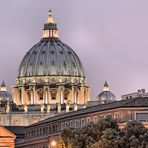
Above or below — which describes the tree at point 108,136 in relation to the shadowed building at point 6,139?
below

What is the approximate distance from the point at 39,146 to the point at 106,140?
76.6m

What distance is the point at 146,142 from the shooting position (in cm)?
12056

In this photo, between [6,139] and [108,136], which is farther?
[6,139]

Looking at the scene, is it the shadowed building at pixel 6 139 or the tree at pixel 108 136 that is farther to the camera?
the shadowed building at pixel 6 139

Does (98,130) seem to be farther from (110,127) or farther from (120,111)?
(120,111)

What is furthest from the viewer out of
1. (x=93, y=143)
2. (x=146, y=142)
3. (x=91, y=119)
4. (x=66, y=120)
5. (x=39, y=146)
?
(x=39, y=146)

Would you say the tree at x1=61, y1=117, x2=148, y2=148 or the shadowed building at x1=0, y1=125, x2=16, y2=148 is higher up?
the shadowed building at x1=0, y1=125, x2=16, y2=148

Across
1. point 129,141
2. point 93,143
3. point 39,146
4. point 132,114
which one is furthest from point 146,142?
point 39,146

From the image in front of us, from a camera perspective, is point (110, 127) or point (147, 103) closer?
point (110, 127)

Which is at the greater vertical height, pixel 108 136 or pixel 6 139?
pixel 6 139

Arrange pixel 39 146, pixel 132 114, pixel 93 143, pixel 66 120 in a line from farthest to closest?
1. pixel 39 146
2. pixel 66 120
3. pixel 132 114
4. pixel 93 143

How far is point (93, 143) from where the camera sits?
13125 cm

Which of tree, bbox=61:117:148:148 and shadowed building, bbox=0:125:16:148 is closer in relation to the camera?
tree, bbox=61:117:148:148

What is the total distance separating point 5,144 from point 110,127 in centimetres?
6136
